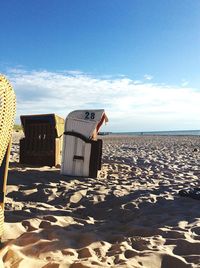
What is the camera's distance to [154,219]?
432 centimetres

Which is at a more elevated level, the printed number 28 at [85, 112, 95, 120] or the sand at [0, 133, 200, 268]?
the printed number 28 at [85, 112, 95, 120]

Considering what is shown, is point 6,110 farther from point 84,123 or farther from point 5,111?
point 84,123

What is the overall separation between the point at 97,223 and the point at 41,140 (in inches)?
184

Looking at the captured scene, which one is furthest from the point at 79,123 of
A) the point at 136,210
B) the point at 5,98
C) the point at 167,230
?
the point at 5,98

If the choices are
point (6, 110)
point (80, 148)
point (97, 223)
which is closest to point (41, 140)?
point (80, 148)

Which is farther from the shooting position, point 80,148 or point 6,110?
point 80,148

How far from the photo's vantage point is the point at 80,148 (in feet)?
24.3

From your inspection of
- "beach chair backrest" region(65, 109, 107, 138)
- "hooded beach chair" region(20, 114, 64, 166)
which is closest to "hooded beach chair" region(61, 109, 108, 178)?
"beach chair backrest" region(65, 109, 107, 138)

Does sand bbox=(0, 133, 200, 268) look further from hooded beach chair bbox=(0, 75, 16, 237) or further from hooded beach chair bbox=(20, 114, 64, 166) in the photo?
hooded beach chair bbox=(20, 114, 64, 166)

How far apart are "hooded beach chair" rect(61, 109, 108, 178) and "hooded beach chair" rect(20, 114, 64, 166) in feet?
3.28

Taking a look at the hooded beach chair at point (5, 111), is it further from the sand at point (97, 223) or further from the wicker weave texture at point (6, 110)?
the sand at point (97, 223)

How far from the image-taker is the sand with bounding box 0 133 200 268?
296 centimetres

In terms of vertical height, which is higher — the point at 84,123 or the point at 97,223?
the point at 84,123

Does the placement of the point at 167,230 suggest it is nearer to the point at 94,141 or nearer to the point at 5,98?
the point at 5,98
